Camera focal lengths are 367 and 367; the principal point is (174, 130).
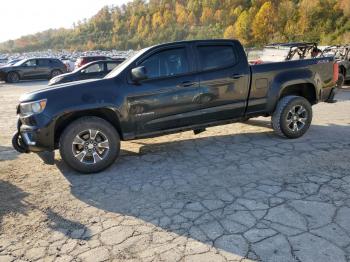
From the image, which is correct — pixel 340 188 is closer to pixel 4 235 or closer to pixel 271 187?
pixel 271 187

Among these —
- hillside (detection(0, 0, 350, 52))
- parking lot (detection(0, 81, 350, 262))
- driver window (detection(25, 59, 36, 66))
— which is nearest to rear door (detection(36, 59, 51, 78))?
driver window (detection(25, 59, 36, 66))

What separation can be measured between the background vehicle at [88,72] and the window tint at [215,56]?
834 cm

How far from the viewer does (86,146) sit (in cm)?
521

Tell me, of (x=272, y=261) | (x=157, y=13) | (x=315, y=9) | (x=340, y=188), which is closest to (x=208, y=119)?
(x=340, y=188)

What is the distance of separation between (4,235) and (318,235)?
9.92 ft

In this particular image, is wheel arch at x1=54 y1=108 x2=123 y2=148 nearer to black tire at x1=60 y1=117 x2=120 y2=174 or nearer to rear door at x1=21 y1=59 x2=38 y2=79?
black tire at x1=60 y1=117 x2=120 y2=174

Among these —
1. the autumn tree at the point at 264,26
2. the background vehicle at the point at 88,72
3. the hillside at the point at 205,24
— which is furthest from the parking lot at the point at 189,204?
the autumn tree at the point at 264,26

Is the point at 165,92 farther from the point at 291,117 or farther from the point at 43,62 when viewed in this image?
the point at 43,62

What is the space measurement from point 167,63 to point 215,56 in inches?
34.1

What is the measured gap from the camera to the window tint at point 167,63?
18.2 ft

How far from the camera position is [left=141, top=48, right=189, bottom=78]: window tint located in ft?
18.2

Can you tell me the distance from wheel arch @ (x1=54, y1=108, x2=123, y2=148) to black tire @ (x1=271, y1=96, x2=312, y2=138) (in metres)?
2.79

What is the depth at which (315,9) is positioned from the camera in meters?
67.4

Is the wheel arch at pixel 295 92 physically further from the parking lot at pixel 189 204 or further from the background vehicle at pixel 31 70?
the background vehicle at pixel 31 70
